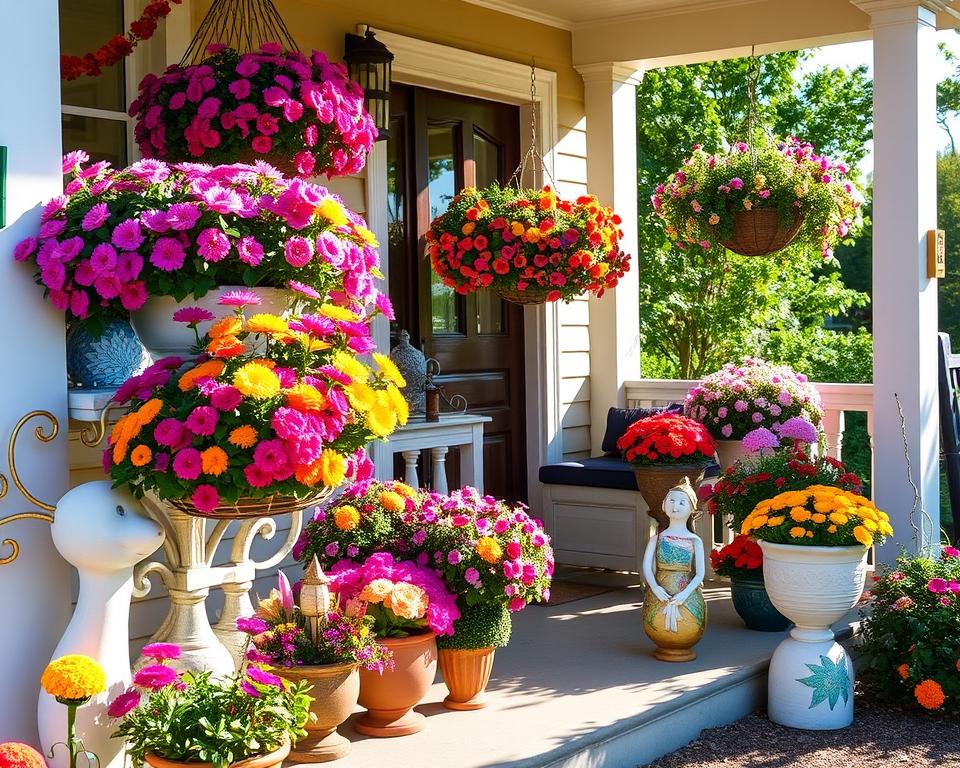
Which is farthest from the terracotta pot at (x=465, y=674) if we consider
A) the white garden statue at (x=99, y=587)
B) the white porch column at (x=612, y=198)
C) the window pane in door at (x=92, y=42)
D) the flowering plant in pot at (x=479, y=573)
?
the white porch column at (x=612, y=198)

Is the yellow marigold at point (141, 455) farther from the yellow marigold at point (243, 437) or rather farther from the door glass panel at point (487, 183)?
the door glass panel at point (487, 183)

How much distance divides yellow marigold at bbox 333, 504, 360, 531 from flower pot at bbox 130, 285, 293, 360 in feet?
2.51

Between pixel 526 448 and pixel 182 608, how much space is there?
313 centimetres

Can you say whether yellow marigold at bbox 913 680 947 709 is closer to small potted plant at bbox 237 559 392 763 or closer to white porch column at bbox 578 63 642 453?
small potted plant at bbox 237 559 392 763

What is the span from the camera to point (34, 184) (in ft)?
8.72

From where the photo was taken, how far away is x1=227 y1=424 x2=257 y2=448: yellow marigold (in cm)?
244

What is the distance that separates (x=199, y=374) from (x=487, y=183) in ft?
10.8

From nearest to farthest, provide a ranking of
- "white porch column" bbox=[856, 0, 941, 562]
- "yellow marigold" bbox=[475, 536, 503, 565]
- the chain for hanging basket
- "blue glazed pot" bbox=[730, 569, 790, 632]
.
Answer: "yellow marigold" bbox=[475, 536, 503, 565] < the chain for hanging basket < "blue glazed pot" bbox=[730, 569, 790, 632] < "white porch column" bbox=[856, 0, 941, 562]

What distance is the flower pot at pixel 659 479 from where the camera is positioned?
4805mm

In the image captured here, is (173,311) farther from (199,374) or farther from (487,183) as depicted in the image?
(487,183)

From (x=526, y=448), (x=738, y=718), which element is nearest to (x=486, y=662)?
(x=738, y=718)

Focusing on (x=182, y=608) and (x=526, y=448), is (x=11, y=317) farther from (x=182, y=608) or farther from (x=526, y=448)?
(x=526, y=448)

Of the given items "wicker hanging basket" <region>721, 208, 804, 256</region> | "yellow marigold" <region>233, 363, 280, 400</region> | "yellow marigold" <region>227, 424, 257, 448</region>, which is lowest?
"yellow marigold" <region>227, 424, 257, 448</region>

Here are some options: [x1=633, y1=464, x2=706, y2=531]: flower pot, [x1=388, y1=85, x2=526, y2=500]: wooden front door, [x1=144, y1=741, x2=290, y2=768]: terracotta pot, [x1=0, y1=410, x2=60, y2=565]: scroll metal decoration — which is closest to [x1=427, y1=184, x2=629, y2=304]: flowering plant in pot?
[x1=388, y1=85, x2=526, y2=500]: wooden front door
